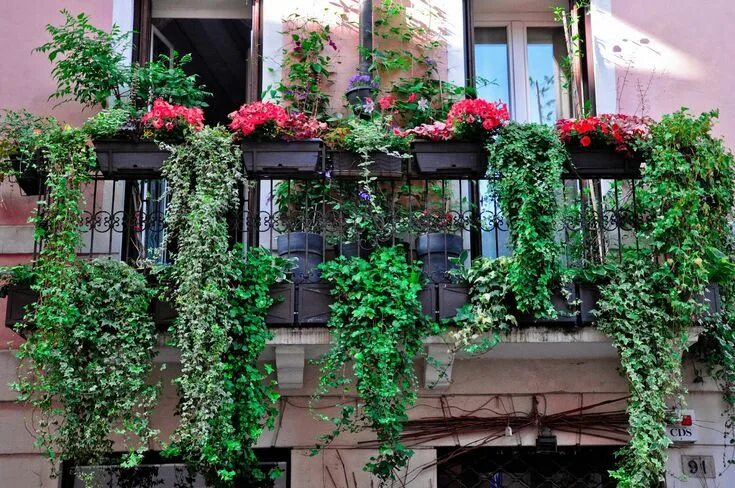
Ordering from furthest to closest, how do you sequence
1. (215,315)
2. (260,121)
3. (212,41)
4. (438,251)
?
1. (212,41)
2. (438,251)
3. (260,121)
4. (215,315)

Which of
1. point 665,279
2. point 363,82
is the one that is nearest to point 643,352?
point 665,279

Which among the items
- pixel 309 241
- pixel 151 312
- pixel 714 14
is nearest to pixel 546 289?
pixel 309 241

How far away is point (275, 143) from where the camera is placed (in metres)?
8.16

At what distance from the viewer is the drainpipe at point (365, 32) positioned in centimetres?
940

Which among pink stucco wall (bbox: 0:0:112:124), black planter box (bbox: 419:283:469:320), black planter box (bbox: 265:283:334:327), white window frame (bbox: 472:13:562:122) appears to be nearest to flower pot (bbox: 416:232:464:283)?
black planter box (bbox: 419:283:469:320)

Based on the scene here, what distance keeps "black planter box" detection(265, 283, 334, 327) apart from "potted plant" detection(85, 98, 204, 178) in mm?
1348

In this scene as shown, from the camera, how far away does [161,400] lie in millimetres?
8477

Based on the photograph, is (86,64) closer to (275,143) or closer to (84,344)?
(275,143)

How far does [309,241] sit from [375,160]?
80 cm

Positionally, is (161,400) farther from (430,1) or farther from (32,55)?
(430,1)

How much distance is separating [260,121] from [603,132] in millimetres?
2569

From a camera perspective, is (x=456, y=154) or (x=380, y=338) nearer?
(x=380, y=338)

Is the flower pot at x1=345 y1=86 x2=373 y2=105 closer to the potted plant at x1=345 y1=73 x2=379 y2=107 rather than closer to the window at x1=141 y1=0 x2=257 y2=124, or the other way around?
the potted plant at x1=345 y1=73 x2=379 y2=107

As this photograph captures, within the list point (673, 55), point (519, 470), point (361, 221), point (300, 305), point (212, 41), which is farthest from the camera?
point (212, 41)
